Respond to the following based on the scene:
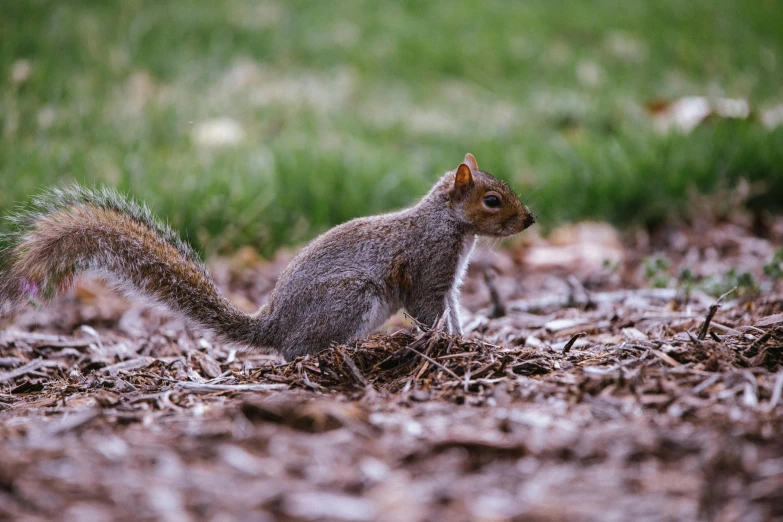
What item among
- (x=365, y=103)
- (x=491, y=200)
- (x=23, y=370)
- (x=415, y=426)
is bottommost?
(x=23, y=370)

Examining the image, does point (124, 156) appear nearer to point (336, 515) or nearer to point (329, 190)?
point (329, 190)

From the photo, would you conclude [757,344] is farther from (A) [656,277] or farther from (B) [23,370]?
(B) [23,370]

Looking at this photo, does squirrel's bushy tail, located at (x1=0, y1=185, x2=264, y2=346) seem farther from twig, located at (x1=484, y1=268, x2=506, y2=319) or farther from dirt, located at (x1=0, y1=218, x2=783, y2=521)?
twig, located at (x1=484, y1=268, x2=506, y2=319)

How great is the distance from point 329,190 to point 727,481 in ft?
14.9

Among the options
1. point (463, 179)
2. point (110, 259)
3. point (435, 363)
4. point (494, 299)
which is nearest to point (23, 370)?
point (110, 259)

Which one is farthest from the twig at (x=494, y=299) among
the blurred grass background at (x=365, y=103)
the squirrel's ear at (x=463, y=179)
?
the blurred grass background at (x=365, y=103)

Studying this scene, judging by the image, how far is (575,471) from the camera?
5.24 ft

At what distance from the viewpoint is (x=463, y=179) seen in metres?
3.62

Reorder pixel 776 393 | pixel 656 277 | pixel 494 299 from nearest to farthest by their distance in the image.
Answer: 1. pixel 776 393
2. pixel 494 299
3. pixel 656 277

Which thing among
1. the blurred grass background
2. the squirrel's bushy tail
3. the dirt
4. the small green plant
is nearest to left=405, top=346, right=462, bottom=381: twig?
the dirt

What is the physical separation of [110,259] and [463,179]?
1.67m

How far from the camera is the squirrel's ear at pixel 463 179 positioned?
360cm

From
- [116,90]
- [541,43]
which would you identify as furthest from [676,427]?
[541,43]

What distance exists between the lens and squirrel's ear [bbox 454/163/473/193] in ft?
11.8
